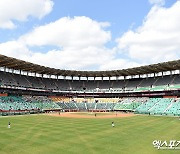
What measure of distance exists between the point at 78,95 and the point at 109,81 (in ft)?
59.3

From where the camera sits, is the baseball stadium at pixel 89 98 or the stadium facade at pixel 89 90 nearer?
the baseball stadium at pixel 89 98

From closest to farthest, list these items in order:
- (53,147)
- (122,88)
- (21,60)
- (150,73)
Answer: (53,147) < (21,60) < (150,73) < (122,88)

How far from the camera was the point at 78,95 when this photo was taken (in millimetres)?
108062

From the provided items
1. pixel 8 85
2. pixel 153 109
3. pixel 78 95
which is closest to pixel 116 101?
pixel 78 95

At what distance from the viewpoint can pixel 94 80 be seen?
4491 inches

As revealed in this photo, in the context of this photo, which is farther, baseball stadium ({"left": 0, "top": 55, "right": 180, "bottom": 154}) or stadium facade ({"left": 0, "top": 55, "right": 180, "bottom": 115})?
stadium facade ({"left": 0, "top": 55, "right": 180, "bottom": 115})

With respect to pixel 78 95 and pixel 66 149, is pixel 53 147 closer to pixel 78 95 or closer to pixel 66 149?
pixel 66 149

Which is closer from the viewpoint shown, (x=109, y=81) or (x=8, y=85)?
(x=8, y=85)

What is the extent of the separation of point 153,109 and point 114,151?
5809 centimetres

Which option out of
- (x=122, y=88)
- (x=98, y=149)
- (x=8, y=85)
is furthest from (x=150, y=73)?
(x=98, y=149)

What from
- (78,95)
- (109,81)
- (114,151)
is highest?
(109,81)

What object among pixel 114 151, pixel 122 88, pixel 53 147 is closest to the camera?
pixel 114 151

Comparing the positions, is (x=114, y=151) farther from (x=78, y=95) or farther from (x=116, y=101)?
(x=78, y=95)

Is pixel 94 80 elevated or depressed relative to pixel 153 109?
elevated
